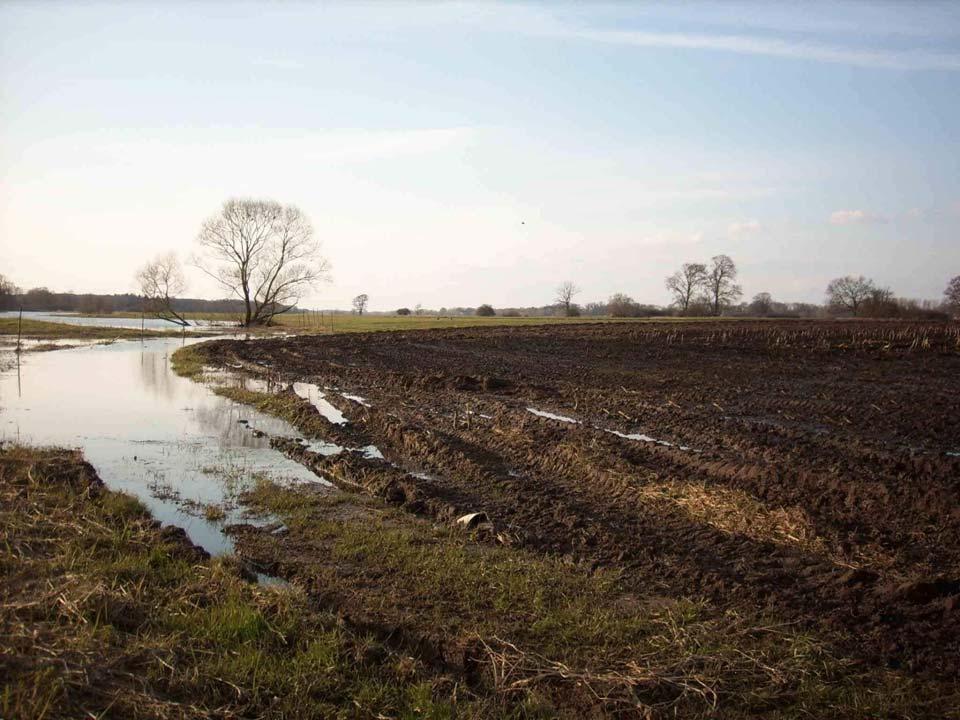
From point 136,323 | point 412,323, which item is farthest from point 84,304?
point 412,323

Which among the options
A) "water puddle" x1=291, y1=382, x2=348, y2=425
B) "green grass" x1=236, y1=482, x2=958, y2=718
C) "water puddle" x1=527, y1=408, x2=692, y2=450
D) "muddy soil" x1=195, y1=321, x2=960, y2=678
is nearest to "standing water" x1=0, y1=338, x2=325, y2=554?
"water puddle" x1=291, y1=382, x2=348, y2=425

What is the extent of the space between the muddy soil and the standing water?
1599 mm

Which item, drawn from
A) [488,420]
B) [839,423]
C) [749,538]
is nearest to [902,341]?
[839,423]

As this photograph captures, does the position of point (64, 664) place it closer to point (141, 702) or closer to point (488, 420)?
point (141, 702)

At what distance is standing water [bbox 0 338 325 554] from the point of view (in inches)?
365

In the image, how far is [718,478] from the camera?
938 centimetres

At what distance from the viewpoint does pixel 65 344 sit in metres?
39.6

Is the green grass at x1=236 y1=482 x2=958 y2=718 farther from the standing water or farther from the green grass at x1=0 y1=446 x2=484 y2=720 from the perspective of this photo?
the standing water

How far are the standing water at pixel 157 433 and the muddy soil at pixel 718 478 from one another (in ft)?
5.24

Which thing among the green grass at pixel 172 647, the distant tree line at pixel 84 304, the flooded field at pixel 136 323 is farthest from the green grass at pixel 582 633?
the distant tree line at pixel 84 304

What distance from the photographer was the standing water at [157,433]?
927 centimetres

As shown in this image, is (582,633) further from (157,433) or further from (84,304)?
(84,304)

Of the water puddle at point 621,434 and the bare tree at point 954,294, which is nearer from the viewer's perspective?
the water puddle at point 621,434

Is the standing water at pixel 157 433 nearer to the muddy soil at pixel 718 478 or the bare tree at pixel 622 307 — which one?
the muddy soil at pixel 718 478
